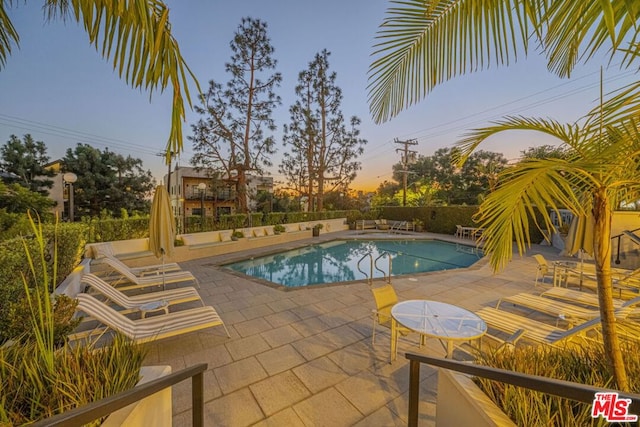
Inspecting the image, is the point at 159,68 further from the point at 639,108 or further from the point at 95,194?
the point at 95,194

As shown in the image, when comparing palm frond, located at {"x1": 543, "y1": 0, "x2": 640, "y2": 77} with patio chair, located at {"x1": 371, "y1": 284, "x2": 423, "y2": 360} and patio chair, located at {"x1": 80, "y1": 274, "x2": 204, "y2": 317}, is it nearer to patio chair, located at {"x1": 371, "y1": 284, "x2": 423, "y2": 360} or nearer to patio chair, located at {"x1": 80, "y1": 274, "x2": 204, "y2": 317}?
patio chair, located at {"x1": 371, "y1": 284, "x2": 423, "y2": 360}

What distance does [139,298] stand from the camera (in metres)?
4.21

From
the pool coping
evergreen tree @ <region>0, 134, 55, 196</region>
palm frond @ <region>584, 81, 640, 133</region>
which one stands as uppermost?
evergreen tree @ <region>0, 134, 55, 196</region>

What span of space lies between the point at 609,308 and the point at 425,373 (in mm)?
1913

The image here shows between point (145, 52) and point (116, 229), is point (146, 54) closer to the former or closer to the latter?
point (145, 52)

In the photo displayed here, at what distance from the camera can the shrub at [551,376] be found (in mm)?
1411

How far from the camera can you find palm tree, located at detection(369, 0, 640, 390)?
3.50ft

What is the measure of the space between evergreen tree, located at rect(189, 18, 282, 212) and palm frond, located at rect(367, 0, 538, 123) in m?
13.4

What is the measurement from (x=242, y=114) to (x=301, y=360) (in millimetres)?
14011

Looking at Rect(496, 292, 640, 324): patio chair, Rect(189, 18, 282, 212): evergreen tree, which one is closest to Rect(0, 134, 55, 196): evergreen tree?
Rect(189, 18, 282, 212): evergreen tree

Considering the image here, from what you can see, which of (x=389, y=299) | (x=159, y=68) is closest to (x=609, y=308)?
(x=389, y=299)
